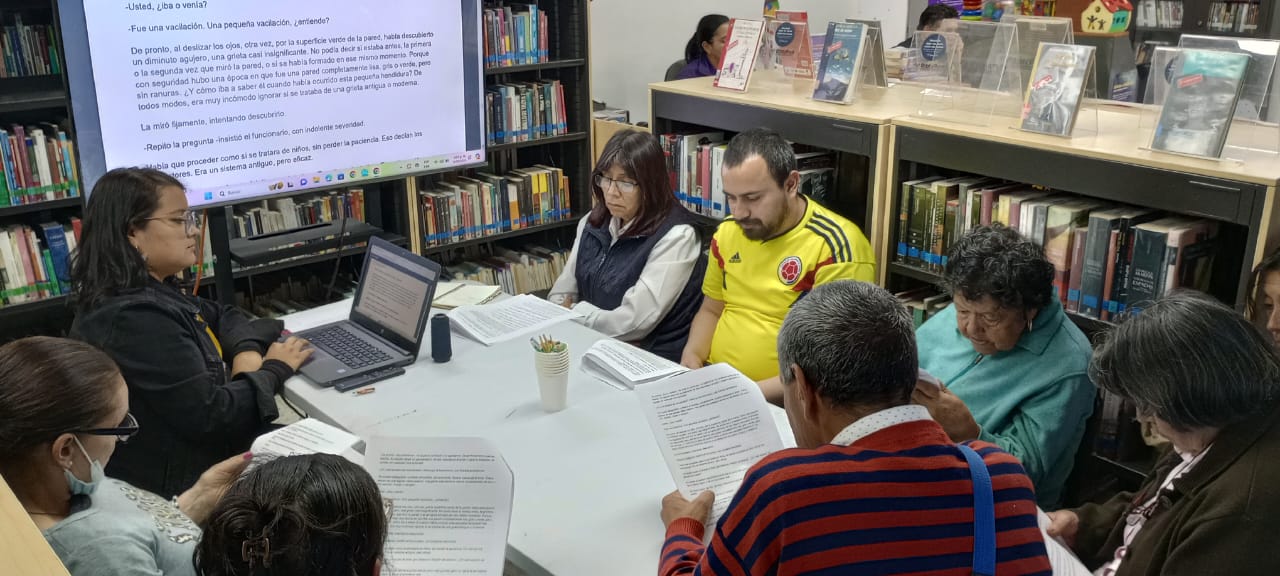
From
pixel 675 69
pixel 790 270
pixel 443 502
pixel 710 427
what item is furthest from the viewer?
pixel 675 69

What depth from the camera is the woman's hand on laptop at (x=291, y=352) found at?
7.77 feet

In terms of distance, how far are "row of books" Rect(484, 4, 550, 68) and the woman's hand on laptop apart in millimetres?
2030

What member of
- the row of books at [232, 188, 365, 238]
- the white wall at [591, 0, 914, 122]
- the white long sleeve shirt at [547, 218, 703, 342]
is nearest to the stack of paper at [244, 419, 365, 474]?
the white long sleeve shirt at [547, 218, 703, 342]

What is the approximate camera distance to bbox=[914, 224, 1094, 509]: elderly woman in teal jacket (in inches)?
77.2

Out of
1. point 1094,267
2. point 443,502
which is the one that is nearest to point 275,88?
point 443,502

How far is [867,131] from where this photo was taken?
279 cm

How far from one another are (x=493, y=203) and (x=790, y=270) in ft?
6.82

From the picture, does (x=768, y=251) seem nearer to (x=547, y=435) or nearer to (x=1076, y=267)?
(x=1076, y=267)

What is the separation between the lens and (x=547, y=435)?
202 centimetres

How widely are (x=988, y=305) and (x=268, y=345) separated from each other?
68.4 inches

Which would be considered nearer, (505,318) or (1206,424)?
(1206,424)

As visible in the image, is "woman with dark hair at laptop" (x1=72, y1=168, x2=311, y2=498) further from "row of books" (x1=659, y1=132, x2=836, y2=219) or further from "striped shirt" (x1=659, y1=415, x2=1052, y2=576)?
"row of books" (x1=659, y1=132, x2=836, y2=219)

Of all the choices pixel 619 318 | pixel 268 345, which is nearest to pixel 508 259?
pixel 619 318

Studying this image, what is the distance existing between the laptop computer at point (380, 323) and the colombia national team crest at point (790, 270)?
0.96m
